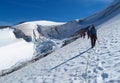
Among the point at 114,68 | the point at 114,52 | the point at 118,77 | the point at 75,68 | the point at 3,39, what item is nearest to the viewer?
the point at 118,77

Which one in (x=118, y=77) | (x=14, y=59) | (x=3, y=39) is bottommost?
(x=118, y=77)

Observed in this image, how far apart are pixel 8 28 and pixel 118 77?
63.2 m

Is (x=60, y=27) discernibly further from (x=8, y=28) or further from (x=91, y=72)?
(x=91, y=72)

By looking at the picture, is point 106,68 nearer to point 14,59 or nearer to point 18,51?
point 14,59

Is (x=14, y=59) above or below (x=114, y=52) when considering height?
above

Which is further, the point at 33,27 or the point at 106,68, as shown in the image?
the point at 33,27

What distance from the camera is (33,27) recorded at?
7481 centimetres

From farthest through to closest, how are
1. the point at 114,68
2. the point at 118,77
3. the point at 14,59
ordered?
the point at 14,59 < the point at 114,68 < the point at 118,77

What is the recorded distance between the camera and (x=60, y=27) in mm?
75500

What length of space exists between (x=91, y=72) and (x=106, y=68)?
796 millimetres

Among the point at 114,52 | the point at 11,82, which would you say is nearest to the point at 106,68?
the point at 114,52

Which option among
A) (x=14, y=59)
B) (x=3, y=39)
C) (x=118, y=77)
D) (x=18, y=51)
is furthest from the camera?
(x=3, y=39)

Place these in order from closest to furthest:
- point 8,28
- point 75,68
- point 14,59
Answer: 1. point 75,68
2. point 14,59
3. point 8,28

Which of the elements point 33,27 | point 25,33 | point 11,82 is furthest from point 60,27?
point 11,82
